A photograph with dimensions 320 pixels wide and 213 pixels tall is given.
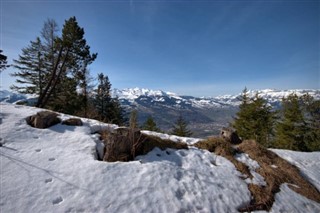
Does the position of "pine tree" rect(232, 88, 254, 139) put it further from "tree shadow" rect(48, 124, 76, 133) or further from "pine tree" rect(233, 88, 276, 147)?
"tree shadow" rect(48, 124, 76, 133)

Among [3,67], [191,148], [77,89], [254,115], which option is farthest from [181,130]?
[3,67]

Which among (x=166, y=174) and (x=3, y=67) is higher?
(x=3, y=67)

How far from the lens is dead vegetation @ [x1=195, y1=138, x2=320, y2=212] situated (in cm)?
512

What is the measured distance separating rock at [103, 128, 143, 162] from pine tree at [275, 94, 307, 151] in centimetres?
2587

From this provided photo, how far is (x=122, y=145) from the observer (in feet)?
20.4

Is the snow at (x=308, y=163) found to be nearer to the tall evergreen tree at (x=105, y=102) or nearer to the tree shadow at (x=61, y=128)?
the tree shadow at (x=61, y=128)

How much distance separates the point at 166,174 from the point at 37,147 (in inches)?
185

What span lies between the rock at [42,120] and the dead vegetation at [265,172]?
706cm

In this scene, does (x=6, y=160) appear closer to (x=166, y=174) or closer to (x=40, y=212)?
(x=40, y=212)

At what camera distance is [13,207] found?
365 centimetres

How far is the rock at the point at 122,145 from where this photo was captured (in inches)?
232

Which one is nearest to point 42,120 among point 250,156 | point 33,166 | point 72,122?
point 72,122

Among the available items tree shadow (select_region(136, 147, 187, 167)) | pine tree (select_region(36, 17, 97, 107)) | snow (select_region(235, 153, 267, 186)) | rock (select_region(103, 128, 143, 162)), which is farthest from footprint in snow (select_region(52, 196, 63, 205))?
pine tree (select_region(36, 17, 97, 107))

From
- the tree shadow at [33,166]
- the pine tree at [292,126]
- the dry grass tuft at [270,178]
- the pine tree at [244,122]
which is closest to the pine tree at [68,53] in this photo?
the tree shadow at [33,166]
